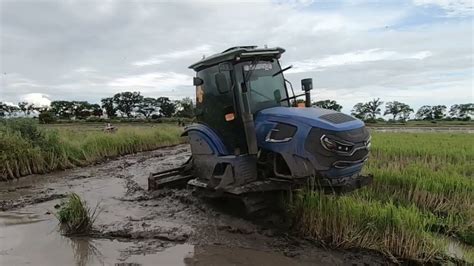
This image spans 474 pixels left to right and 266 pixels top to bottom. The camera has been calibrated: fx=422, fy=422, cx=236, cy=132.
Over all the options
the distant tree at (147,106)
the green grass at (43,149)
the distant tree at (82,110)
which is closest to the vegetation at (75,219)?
the green grass at (43,149)

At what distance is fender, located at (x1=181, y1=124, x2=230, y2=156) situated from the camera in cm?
648

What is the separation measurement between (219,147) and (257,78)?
1202mm

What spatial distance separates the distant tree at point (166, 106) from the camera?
64950mm

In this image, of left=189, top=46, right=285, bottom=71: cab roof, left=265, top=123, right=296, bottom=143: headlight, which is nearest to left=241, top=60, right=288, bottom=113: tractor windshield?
left=189, top=46, right=285, bottom=71: cab roof

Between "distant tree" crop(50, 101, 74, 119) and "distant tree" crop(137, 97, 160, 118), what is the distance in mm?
10968

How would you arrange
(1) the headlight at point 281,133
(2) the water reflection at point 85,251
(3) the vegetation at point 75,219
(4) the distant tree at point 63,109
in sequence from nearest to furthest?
1. (2) the water reflection at point 85,251
2. (1) the headlight at point 281,133
3. (3) the vegetation at point 75,219
4. (4) the distant tree at point 63,109

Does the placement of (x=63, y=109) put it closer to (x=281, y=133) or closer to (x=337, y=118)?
(x=281, y=133)

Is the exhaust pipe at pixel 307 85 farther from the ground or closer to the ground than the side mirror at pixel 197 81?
closer to the ground

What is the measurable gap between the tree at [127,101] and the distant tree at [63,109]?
25.6 feet

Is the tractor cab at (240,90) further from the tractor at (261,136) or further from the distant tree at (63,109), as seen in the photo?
the distant tree at (63,109)

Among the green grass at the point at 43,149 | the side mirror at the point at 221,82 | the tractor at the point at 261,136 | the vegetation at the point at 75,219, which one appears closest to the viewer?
the tractor at the point at 261,136

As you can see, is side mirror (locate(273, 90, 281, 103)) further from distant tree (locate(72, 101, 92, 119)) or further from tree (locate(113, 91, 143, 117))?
tree (locate(113, 91, 143, 117))

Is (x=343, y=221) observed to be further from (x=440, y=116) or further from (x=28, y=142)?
(x=440, y=116)

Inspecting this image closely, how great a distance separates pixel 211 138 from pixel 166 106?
61795 millimetres
